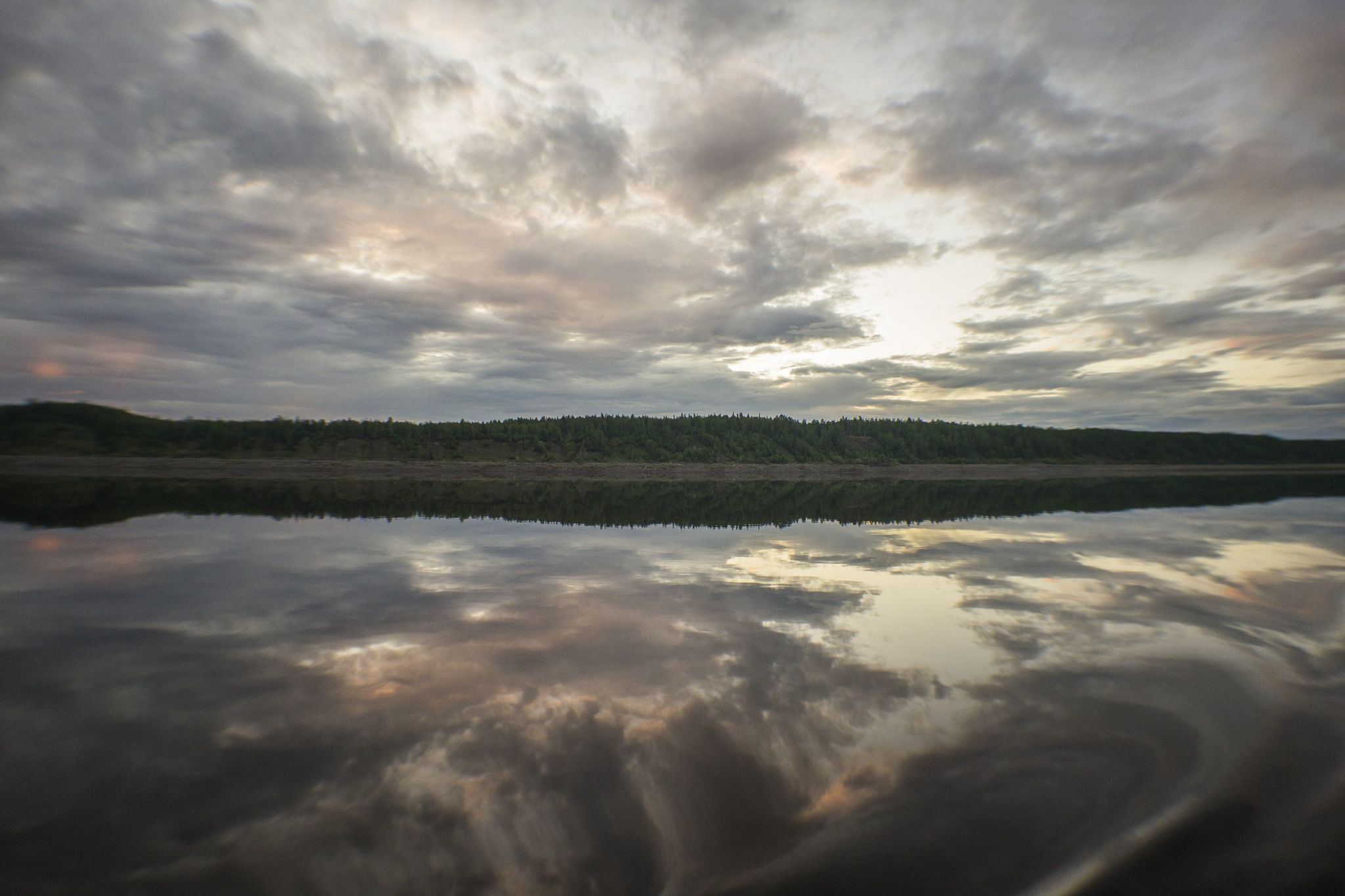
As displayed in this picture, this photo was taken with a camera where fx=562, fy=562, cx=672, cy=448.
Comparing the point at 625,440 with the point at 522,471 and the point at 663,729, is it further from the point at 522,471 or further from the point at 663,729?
the point at 663,729

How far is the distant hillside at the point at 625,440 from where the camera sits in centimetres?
10531

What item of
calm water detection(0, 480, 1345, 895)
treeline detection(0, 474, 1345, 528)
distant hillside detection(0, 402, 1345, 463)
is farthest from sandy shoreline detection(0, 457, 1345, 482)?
calm water detection(0, 480, 1345, 895)

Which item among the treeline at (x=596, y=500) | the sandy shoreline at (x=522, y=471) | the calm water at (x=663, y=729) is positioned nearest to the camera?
the calm water at (x=663, y=729)

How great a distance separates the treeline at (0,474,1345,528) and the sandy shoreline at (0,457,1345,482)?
40.0ft

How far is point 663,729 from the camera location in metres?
8.02

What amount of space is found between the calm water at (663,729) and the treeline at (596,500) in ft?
53.3

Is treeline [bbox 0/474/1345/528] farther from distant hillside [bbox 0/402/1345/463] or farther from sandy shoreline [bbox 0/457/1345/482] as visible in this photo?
distant hillside [bbox 0/402/1345/463]

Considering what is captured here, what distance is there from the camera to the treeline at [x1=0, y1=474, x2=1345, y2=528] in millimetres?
35812

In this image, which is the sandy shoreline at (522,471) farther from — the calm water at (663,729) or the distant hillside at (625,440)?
the calm water at (663,729)

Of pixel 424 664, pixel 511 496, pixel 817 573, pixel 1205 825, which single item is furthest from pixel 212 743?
pixel 511 496

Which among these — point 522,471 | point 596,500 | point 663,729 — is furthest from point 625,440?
point 663,729

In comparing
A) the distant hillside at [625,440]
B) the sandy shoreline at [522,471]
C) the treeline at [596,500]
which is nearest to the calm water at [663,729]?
the treeline at [596,500]

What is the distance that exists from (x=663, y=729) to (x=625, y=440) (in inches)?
4990

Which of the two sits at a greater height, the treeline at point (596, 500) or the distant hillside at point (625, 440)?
the distant hillside at point (625, 440)
